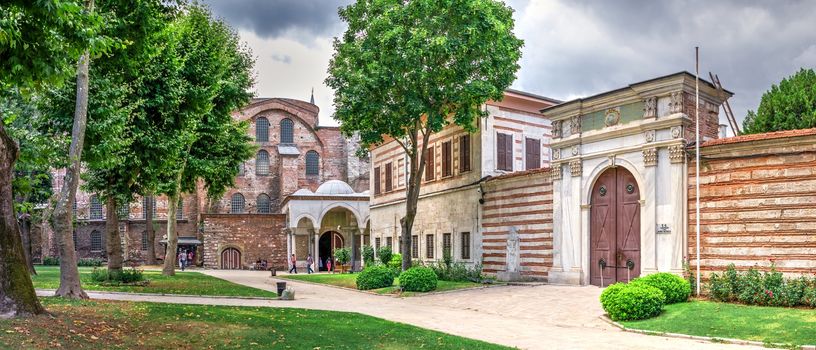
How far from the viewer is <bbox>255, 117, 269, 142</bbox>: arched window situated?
62.1m

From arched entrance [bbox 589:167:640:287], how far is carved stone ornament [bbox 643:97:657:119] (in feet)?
6.44

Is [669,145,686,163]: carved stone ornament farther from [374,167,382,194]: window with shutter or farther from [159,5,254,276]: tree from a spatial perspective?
[374,167,382,194]: window with shutter

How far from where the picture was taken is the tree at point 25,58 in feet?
29.4

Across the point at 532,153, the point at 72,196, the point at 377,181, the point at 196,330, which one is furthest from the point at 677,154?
the point at 377,181

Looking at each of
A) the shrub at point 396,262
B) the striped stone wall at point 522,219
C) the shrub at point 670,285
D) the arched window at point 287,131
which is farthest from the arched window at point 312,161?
the shrub at point 670,285

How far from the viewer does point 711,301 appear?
56.0ft

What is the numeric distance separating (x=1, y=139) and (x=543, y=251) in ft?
58.5

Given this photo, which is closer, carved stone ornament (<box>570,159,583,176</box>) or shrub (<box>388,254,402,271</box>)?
carved stone ornament (<box>570,159,583,176</box>)

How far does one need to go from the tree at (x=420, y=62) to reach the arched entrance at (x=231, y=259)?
1182 inches

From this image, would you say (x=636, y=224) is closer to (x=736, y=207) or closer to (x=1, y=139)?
(x=736, y=207)

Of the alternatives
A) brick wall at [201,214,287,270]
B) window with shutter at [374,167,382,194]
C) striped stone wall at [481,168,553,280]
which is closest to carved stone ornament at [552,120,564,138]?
striped stone wall at [481,168,553,280]

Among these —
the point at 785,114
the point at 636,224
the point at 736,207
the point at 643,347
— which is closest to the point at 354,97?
the point at 636,224

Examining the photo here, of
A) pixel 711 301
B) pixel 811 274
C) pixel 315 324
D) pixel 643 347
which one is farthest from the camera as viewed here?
pixel 711 301

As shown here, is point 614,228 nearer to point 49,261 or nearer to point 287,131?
point 287,131
